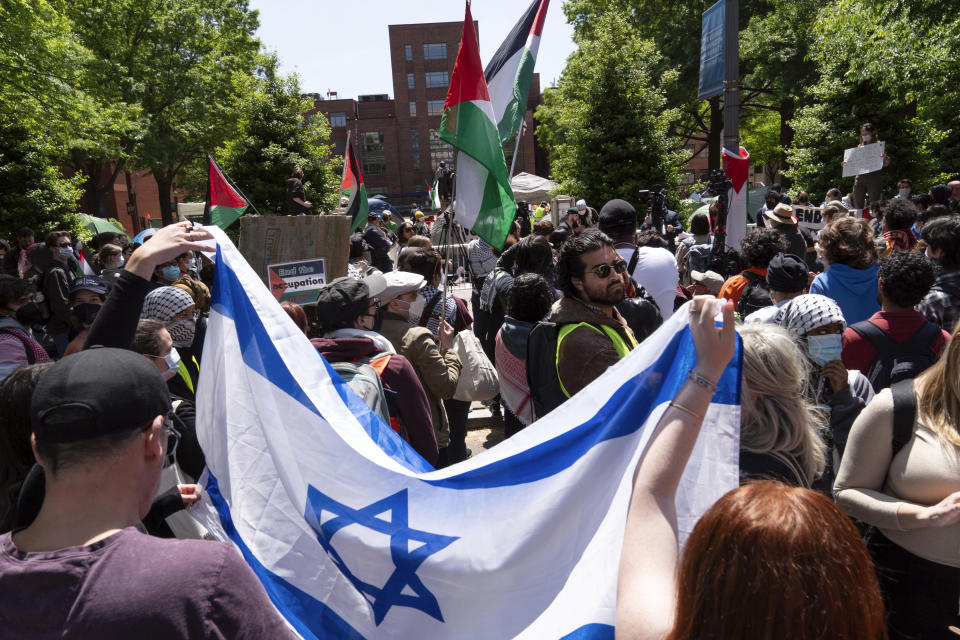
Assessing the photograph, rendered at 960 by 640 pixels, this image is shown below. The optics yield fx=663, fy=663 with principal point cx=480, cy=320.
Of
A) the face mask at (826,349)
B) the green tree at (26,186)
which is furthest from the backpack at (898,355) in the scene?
the green tree at (26,186)

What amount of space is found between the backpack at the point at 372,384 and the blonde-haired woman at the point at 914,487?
182 centimetres

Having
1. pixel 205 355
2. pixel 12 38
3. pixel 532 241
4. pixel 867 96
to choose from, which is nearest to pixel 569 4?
pixel 867 96

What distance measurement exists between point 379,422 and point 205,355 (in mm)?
770

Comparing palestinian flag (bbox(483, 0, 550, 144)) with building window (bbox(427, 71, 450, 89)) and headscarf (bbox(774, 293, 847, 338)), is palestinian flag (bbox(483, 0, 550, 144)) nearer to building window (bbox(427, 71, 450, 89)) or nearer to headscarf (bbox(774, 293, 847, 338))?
headscarf (bbox(774, 293, 847, 338))

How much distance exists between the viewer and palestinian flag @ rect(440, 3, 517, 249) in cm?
442

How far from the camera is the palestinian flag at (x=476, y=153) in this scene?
4418 mm

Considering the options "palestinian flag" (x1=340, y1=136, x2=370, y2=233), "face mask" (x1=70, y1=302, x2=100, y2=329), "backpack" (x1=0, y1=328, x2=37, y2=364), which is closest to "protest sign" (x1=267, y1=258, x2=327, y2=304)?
"face mask" (x1=70, y1=302, x2=100, y2=329)

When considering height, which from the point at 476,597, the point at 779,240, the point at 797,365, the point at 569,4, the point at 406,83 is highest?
the point at 406,83

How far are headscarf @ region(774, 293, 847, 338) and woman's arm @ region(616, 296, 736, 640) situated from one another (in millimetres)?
1656

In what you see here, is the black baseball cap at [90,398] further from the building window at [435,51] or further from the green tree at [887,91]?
the building window at [435,51]

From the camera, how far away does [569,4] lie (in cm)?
3250

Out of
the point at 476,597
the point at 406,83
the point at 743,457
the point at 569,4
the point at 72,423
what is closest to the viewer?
the point at 72,423

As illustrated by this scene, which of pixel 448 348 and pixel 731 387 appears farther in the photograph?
pixel 448 348

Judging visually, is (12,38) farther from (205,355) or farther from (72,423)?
(72,423)
